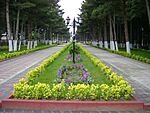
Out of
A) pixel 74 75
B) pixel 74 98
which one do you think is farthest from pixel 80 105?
pixel 74 75

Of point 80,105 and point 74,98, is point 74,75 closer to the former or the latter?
point 74,98

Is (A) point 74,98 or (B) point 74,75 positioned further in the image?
(B) point 74,75

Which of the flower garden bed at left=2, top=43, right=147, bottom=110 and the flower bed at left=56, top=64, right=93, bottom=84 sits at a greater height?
the flower bed at left=56, top=64, right=93, bottom=84

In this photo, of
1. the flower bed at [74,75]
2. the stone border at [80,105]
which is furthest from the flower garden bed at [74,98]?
the flower bed at [74,75]

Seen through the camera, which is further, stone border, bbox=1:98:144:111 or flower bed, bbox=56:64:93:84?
flower bed, bbox=56:64:93:84

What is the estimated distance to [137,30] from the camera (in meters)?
56.2

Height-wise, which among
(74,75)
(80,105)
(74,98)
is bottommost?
(80,105)

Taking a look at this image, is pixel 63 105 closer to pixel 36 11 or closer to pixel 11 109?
pixel 11 109

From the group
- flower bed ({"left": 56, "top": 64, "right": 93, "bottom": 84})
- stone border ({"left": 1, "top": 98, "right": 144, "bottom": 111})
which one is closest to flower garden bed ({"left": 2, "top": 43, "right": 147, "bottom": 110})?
stone border ({"left": 1, "top": 98, "right": 144, "bottom": 111})

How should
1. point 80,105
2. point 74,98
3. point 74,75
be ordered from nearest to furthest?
point 80,105 → point 74,98 → point 74,75

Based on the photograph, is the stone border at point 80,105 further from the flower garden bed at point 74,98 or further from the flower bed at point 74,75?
the flower bed at point 74,75

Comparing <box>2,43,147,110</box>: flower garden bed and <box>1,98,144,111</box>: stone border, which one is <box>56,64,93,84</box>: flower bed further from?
<box>1,98,144,111</box>: stone border

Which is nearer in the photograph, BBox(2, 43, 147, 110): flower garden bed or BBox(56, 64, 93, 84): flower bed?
BBox(2, 43, 147, 110): flower garden bed

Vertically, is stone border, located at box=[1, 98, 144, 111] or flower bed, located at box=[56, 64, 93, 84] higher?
flower bed, located at box=[56, 64, 93, 84]
